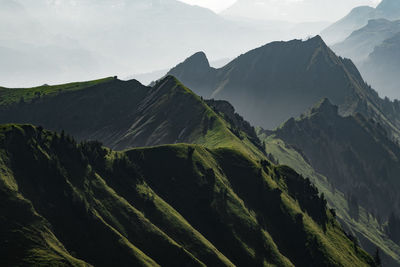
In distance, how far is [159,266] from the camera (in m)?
197

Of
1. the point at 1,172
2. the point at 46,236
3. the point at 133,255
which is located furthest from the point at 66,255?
the point at 1,172

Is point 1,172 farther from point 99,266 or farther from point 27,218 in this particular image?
point 99,266

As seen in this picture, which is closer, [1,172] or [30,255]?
[30,255]

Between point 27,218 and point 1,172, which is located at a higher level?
point 1,172

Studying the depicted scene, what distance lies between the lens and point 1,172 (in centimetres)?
19938

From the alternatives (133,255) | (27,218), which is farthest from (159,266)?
(27,218)

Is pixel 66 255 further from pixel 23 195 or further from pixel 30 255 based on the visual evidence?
pixel 23 195

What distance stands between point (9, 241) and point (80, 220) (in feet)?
94.2

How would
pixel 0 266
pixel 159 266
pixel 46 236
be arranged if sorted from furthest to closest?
pixel 159 266 < pixel 46 236 < pixel 0 266

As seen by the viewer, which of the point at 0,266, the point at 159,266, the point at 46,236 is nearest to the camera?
the point at 0,266

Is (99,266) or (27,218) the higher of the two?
(27,218)

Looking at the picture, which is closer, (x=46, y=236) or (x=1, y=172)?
(x=46, y=236)

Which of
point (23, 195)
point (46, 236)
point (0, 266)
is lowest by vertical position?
point (0, 266)

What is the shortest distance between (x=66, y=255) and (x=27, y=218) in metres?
→ 21.9
